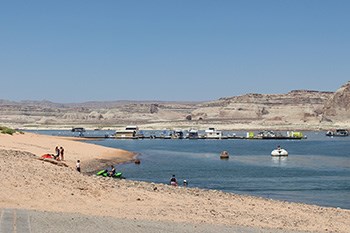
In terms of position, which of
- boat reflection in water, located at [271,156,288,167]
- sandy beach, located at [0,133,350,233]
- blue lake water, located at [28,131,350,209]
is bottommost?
blue lake water, located at [28,131,350,209]

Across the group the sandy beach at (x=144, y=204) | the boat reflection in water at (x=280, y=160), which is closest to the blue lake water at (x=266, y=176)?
the boat reflection in water at (x=280, y=160)

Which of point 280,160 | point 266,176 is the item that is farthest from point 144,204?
point 280,160

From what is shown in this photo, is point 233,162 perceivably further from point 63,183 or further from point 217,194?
point 63,183

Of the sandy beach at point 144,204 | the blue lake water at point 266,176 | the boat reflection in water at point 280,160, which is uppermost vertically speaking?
the sandy beach at point 144,204

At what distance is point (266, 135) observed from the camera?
167500 millimetres

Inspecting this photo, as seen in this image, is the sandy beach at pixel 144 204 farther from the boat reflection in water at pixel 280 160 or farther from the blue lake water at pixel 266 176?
the boat reflection in water at pixel 280 160

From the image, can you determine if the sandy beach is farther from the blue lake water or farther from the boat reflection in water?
the boat reflection in water

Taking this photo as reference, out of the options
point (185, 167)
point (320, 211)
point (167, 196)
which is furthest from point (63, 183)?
point (185, 167)

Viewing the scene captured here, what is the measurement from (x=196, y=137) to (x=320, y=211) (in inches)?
5390

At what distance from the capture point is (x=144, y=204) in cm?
2881

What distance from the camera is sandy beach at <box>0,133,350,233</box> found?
26.1 meters

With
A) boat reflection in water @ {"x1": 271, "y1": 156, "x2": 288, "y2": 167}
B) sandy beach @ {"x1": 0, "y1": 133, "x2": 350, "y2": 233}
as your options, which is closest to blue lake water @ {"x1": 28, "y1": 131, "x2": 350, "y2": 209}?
boat reflection in water @ {"x1": 271, "y1": 156, "x2": 288, "y2": 167}

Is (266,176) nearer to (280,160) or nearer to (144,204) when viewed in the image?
(280,160)

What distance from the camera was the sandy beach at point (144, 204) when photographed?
85.5 ft
